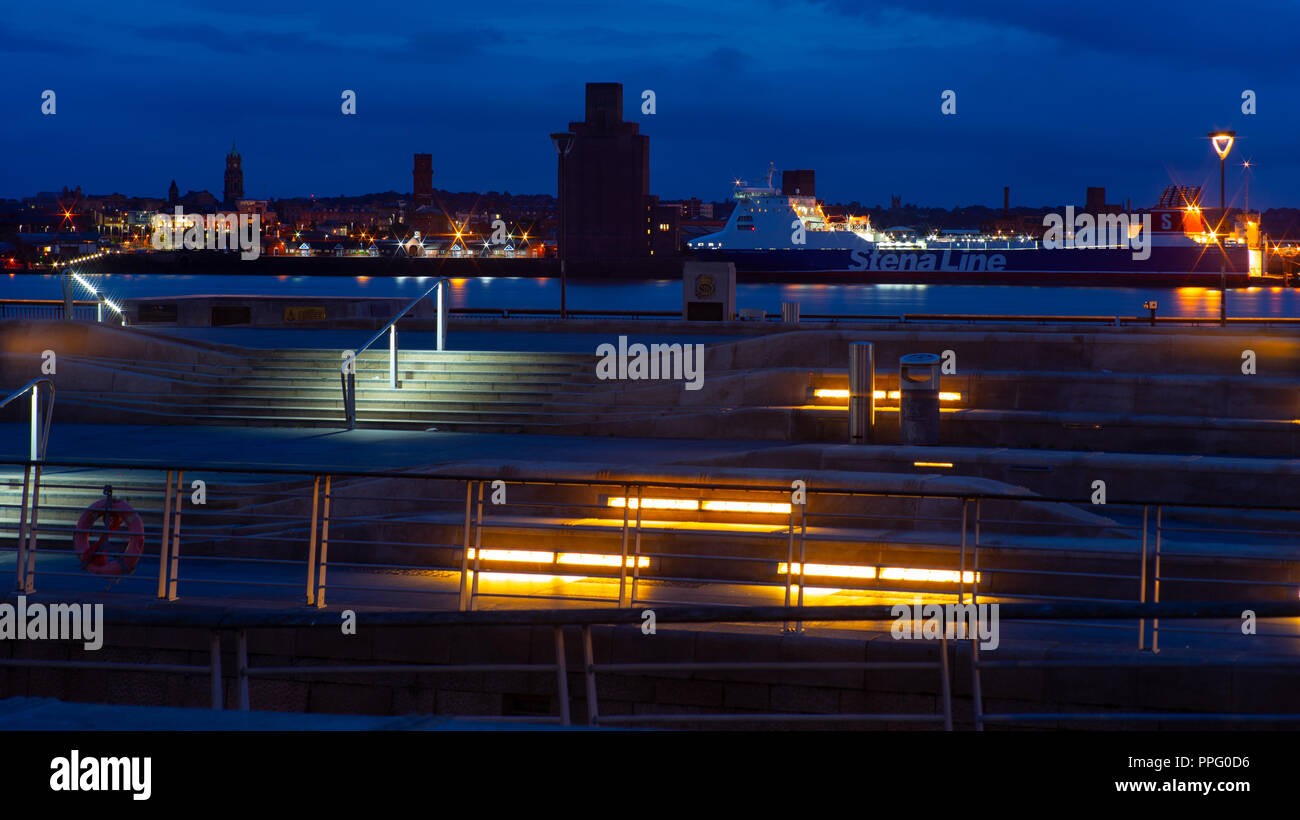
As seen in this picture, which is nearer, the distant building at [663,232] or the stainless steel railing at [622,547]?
the stainless steel railing at [622,547]

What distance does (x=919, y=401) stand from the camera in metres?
15.8

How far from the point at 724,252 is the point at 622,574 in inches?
4073

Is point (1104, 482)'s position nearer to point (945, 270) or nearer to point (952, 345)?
point (952, 345)

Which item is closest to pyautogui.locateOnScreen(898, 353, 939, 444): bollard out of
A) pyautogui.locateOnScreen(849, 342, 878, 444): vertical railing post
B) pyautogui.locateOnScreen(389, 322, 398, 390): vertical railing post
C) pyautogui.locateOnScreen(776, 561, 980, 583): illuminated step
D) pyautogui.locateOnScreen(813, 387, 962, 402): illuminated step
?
pyautogui.locateOnScreen(849, 342, 878, 444): vertical railing post

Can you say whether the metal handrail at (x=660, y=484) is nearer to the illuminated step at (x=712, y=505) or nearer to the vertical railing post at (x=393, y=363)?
the illuminated step at (x=712, y=505)

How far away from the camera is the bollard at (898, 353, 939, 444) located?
1560 centimetres

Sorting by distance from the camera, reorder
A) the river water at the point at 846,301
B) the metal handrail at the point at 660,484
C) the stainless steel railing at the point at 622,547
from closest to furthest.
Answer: the metal handrail at the point at 660,484, the stainless steel railing at the point at 622,547, the river water at the point at 846,301

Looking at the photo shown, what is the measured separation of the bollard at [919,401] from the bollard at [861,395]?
0.52 metres

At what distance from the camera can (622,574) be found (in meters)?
9.66

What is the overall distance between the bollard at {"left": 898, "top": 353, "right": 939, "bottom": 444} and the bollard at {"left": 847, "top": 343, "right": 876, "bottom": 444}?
519 millimetres

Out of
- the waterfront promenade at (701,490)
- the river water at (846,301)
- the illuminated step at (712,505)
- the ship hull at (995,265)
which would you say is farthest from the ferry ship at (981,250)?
the illuminated step at (712,505)

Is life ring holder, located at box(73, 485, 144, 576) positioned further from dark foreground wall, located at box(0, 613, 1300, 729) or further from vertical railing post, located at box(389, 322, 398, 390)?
vertical railing post, located at box(389, 322, 398, 390)

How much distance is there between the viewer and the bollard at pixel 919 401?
51.2 feet

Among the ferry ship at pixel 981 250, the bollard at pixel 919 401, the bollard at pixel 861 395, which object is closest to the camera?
the bollard at pixel 919 401
